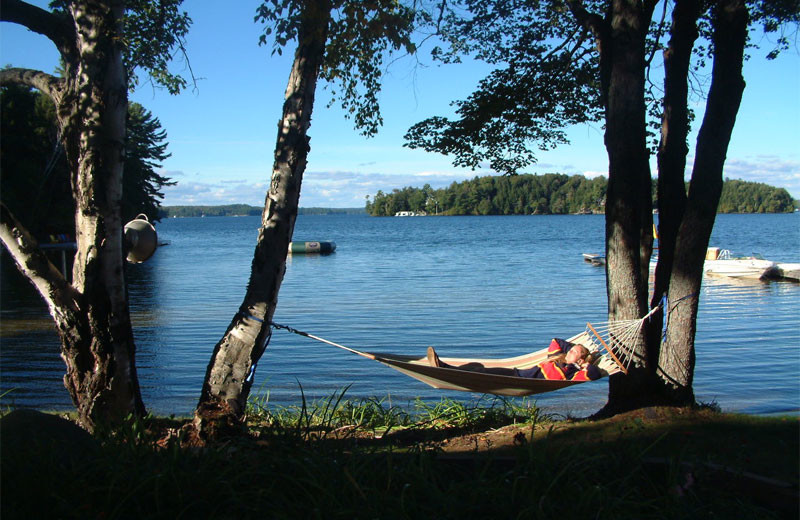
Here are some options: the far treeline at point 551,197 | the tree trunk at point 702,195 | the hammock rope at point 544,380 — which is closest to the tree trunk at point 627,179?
the hammock rope at point 544,380

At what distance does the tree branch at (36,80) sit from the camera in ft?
11.3

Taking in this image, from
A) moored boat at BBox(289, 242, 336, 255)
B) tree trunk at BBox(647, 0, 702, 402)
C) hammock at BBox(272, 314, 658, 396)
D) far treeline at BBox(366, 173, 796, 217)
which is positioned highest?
far treeline at BBox(366, 173, 796, 217)

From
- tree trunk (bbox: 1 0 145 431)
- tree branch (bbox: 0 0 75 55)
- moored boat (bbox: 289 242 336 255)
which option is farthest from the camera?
moored boat (bbox: 289 242 336 255)

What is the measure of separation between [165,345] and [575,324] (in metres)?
6.43

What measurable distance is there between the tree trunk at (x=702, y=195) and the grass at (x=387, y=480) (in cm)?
84

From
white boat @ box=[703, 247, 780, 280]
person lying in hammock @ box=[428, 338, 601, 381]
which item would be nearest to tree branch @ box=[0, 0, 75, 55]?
person lying in hammock @ box=[428, 338, 601, 381]

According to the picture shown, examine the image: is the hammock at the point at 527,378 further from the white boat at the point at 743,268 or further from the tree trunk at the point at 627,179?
the white boat at the point at 743,268

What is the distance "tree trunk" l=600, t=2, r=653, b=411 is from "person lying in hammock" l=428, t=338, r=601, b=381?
24 cm

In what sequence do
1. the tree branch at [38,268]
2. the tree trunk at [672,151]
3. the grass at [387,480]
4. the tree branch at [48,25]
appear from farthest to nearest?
the tree trunk at [672,151] → the tree branch at [48,25] → the tree branch at [38,268] → the grass at [387,480]

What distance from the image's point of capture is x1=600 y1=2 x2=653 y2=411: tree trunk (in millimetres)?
3795

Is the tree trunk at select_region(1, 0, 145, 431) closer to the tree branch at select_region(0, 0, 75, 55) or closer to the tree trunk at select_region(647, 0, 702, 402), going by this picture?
the tree branch at select_region(0, 0, 75, 55)

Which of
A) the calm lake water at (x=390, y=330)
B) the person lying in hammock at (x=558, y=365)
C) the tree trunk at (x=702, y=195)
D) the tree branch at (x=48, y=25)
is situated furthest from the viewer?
the calm lake water at (x=390, y=330)

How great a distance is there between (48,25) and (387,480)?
3.01 metres

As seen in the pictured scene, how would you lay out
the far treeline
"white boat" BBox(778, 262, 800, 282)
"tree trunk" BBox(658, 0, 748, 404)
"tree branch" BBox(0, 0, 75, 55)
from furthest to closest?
the far treeline < "white boat" BBox(778, 262, 800, 282) < "tree trunk" BBox(658, 0, 748, 404) < "tree branch" BBox(0, 0, 75, 55)
